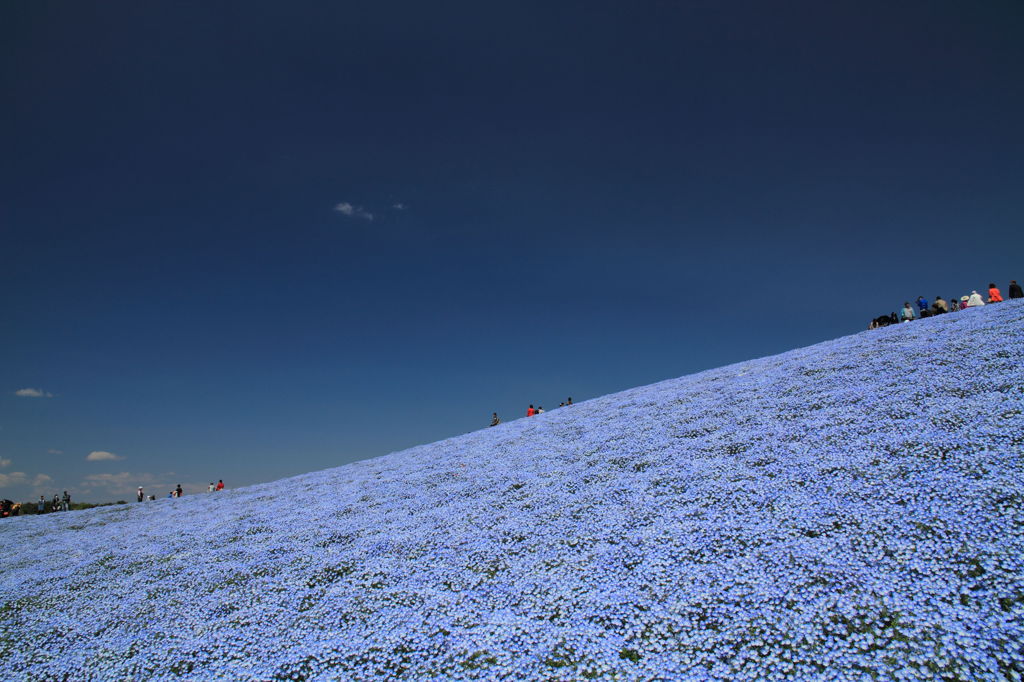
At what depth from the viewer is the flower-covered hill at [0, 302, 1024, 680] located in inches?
225

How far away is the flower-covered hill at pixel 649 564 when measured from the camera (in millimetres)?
5719

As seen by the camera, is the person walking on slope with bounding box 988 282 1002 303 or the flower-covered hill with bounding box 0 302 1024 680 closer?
the flower-covered hill with bounding box 0 302 1024 680

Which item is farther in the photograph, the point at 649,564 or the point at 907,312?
the point at 907,312

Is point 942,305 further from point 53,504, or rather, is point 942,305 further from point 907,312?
point 53,504

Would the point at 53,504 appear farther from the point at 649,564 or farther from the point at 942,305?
the point at 942,305

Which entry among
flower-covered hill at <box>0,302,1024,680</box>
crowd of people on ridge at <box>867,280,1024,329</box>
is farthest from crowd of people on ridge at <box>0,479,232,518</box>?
crowd of people on ridge at <box>867,280,1024,329</box>

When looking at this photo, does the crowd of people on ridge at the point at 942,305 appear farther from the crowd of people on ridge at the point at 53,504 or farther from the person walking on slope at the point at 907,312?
the crowd of people on ridge at the point at 53,504

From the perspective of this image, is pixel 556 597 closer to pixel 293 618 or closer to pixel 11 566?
pixel 293 618

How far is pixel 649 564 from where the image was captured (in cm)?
761

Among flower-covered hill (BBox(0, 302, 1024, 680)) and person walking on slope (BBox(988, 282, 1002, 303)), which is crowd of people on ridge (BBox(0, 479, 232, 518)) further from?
person walking on slope (BBox(988, 282, 1002, 303))

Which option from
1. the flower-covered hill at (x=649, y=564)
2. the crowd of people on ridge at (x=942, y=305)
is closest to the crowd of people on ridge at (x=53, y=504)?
the flower-covered hill at (x=649, y=564)

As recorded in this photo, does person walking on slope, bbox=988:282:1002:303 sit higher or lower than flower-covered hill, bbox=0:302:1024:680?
higher

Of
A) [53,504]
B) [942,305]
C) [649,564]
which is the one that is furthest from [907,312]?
[53,504]

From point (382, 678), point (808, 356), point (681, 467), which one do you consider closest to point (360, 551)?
point (382, 678)
